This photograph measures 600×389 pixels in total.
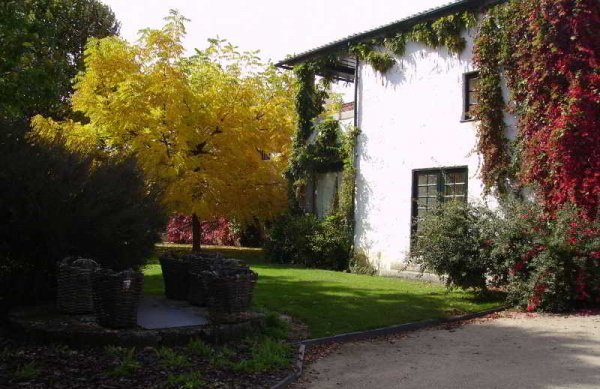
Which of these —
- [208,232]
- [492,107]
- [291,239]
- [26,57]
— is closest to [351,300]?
[492,107]

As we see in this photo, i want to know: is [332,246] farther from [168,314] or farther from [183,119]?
[168,314]

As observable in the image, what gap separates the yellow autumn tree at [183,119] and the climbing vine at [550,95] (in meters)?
7.11

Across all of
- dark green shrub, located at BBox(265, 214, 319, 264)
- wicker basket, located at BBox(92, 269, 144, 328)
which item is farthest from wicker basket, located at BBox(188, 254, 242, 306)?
dark green shrub, located at BBox(265, 214, 319, 264)

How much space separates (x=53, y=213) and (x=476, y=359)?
5892mm

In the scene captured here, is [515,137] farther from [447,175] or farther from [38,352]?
[38,352]

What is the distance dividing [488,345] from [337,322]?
88.9 inches

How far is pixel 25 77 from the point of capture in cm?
1099

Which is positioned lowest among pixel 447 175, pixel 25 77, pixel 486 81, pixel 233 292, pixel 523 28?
pixel 233 292

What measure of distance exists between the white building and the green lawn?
1829mm

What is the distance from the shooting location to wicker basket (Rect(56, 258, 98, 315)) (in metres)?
7.12

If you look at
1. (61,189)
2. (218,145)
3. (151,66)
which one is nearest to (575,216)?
(61,189)

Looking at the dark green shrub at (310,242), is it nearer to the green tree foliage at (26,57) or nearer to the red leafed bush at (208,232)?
the red leafed bush at (208,232)

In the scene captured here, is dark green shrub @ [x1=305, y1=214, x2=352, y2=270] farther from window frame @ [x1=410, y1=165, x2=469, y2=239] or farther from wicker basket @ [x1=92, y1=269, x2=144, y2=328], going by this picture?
wicker basket @ [x1=92, y1=269, x2=144, y2=328]

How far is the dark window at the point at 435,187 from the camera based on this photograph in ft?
45.8
